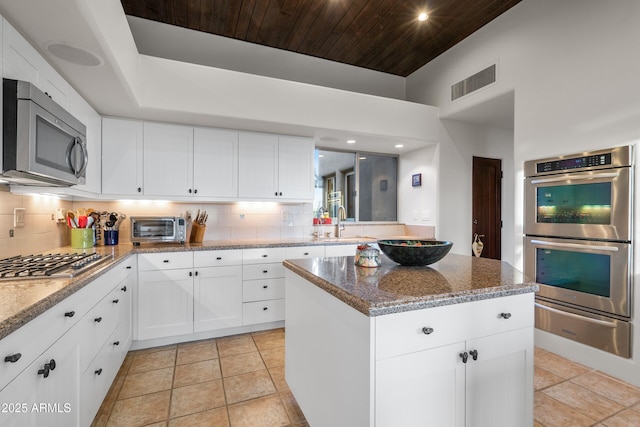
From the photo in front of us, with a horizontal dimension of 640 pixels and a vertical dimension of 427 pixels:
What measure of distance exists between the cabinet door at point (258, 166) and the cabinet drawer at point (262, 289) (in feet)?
3.05

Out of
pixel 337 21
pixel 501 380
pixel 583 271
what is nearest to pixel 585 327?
pixel 583 271

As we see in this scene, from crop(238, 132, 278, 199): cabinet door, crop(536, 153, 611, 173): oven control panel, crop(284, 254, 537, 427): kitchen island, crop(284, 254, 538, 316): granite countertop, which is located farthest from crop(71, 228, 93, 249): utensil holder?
crop(536, 153, 611, 173): oven control panel

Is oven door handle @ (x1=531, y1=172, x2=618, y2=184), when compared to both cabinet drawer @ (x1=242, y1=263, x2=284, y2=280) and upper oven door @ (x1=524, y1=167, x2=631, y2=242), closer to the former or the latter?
upper oven door @ (x1=524, y1=167, x2=631, y2=242)

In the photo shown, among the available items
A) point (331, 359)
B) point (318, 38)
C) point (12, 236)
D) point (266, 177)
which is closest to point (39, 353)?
point (331, 359)

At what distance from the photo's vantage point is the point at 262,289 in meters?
3.14

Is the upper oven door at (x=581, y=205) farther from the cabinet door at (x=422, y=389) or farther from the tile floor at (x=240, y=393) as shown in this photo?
the cabinet door at (x=422, y=389)

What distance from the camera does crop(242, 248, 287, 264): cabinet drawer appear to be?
3076mm

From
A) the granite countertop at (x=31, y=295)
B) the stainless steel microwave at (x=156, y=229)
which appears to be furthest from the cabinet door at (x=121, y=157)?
the granite countertop at (x=31, y=295)

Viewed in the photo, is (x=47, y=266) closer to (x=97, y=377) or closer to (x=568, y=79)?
(x=97, y=377)

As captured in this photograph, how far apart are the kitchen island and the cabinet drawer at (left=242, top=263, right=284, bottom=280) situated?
1.60 metres

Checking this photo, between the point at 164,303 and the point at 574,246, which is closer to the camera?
the point at 574,246

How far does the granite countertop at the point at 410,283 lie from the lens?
1133mm

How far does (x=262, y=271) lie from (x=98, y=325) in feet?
5.09

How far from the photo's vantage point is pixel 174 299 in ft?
9.23
